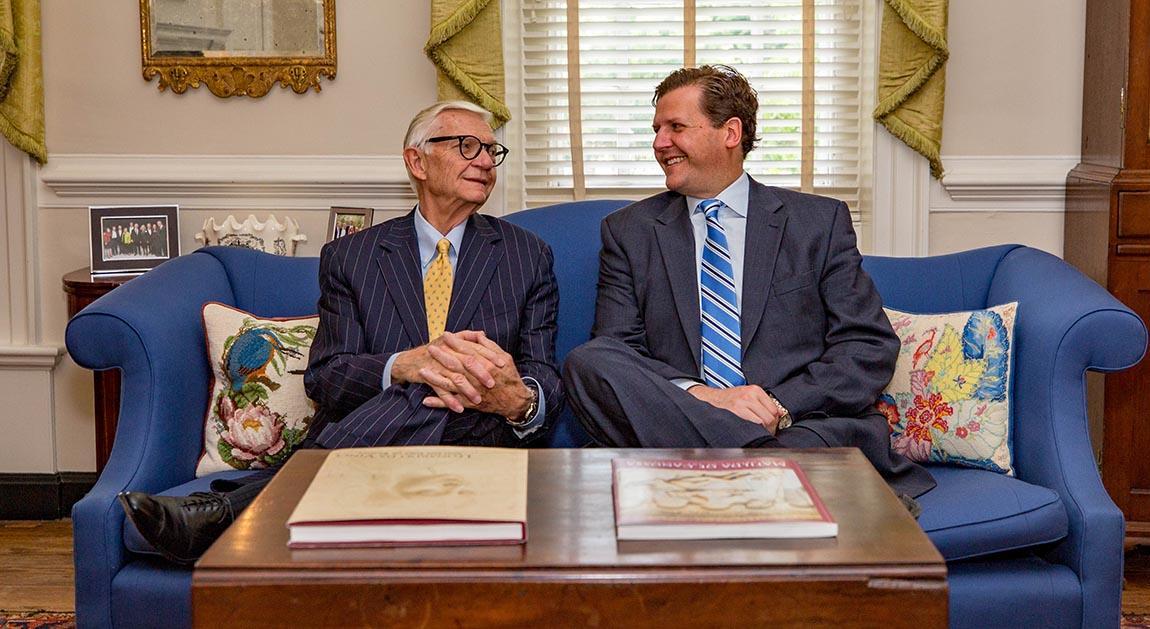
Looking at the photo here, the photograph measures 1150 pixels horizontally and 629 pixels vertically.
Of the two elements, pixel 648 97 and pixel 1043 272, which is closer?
pixel 1043 272

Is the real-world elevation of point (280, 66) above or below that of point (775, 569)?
above

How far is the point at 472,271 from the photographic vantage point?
8.79 feet

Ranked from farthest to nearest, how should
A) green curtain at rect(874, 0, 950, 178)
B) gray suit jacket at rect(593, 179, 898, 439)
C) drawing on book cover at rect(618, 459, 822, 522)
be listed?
green curtain at rect(874, 0, 950, 178) → gray suit jacket at rect(593, 179, 898, 439) → drawing on book cover at rect(618, 459, 822, 522)

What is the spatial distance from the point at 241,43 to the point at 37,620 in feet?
5.81

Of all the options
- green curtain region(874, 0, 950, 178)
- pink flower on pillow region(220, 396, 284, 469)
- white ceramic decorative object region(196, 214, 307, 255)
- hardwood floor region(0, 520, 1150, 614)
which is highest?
green curtain region(874, 0, 950, 178)

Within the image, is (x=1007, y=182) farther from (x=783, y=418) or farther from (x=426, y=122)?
(x=426, y=122)

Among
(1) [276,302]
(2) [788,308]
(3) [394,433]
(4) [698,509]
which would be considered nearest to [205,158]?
(1) [276,302]

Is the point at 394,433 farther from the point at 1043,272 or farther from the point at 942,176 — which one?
the point at 942,176

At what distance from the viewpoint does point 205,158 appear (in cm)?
370

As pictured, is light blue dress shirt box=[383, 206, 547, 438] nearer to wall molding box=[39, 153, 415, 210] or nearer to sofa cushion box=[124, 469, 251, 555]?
sofa cushion box=[124, 469, 251, 555]

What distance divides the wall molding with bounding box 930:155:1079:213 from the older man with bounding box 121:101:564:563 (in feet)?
4.76

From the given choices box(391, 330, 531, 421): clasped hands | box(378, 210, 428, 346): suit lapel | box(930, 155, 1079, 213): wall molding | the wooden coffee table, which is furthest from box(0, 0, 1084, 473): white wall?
the wooden coffee table

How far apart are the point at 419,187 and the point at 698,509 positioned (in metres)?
1.50

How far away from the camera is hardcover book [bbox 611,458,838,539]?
4.91ft
